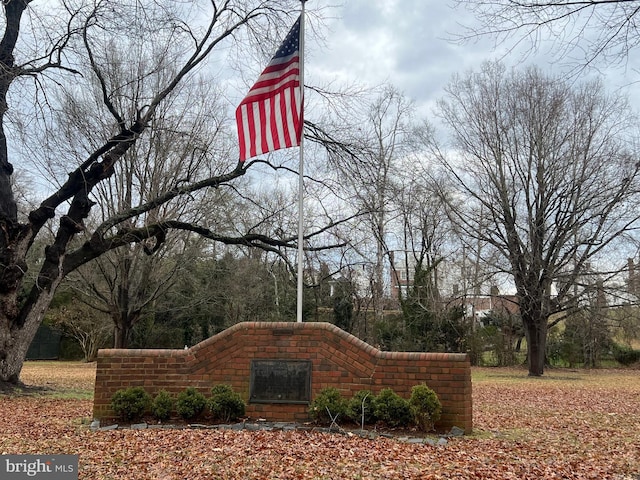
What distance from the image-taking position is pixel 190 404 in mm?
8312

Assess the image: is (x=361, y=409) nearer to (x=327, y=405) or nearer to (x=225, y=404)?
(x=327, y=405)

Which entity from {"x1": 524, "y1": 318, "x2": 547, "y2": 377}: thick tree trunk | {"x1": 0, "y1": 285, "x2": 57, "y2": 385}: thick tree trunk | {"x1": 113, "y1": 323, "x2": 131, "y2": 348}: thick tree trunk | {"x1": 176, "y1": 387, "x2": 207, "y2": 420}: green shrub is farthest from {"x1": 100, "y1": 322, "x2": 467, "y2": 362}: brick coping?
{"x1": 524, "y1": 318, "x2": 547, "y2": 377}: thick tree trunk

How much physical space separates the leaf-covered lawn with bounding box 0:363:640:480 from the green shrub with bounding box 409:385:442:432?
497 mm

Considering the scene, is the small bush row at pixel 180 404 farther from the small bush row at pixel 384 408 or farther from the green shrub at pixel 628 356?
the green shrub at pixel 628 356

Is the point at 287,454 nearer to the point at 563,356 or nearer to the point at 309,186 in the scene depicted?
the point at 309,186

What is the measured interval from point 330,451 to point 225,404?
2258 millimetres

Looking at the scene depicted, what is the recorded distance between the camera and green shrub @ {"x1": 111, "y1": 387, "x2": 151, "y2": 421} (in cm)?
830

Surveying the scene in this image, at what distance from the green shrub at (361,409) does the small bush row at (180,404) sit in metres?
1.60

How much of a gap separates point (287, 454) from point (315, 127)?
7.14 metres

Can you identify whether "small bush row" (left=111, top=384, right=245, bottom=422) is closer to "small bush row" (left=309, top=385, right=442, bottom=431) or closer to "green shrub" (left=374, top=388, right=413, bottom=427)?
"small bush row" (left=309, top=385, right=442, bottom=431)

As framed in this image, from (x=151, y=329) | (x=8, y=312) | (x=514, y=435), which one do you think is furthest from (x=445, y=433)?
(x=151, y=329)

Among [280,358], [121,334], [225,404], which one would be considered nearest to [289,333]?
[280,358]

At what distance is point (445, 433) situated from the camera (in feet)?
26.1

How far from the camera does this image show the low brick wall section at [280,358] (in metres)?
8.30
